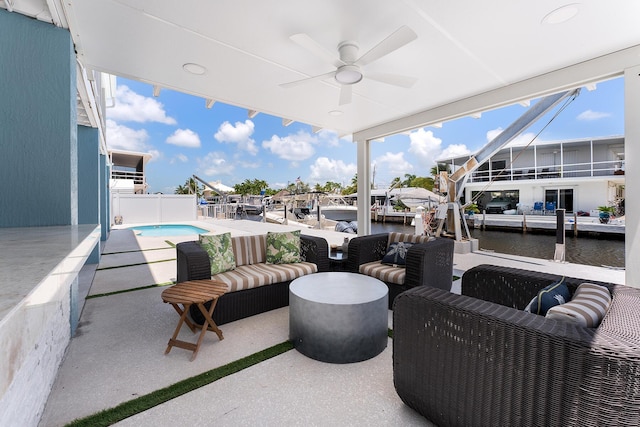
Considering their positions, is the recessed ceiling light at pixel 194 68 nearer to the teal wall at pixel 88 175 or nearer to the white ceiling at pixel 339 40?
the white ceiling at pixel 339 40

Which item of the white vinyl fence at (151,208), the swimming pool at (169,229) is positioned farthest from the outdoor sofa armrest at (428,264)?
the white vinyl fence at (151,208)

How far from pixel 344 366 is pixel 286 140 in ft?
193

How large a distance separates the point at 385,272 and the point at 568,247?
29.5 ft

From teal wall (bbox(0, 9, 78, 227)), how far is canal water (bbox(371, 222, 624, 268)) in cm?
923

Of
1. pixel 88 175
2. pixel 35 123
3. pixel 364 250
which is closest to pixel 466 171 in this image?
pixel 364 250

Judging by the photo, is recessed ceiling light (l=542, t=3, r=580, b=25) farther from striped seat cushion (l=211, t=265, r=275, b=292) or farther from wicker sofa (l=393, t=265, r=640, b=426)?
striped seat cushion (l=211, t=265, r=275, b=292)

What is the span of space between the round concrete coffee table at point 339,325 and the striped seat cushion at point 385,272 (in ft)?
2.56

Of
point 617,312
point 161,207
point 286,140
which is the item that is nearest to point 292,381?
point 617,312

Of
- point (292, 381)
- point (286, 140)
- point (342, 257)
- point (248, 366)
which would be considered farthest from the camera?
point (286, 140)

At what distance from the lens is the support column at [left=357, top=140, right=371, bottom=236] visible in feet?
21.4

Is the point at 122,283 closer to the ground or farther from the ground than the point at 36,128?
closer to the ground

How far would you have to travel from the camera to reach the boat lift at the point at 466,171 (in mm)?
5781

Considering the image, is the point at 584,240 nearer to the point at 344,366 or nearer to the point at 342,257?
the point at 342,257

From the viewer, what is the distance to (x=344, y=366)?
83.4 inches
